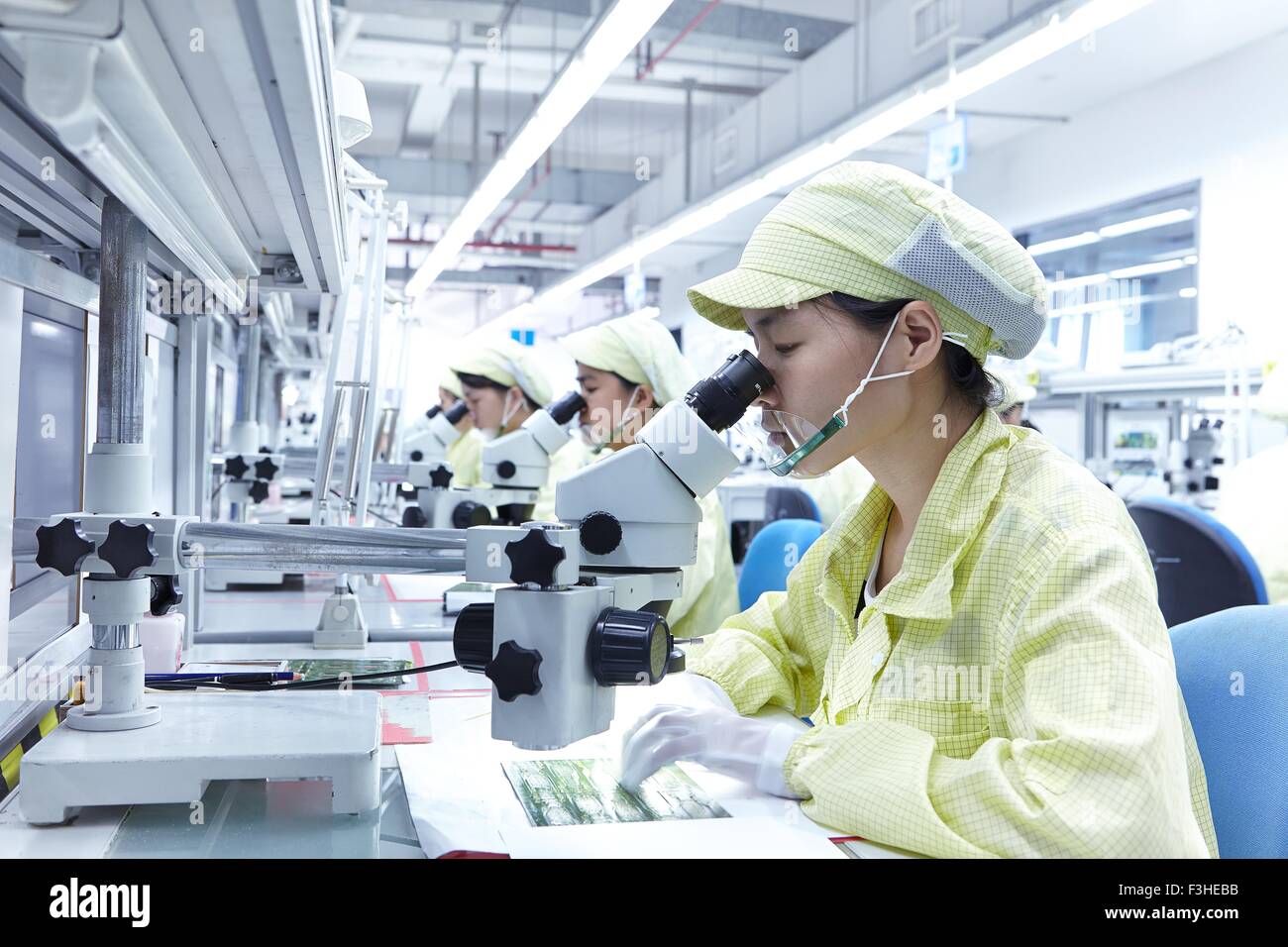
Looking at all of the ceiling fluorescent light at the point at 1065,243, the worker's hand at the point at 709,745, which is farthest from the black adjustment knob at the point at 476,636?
the ceiling fluorescent light at the point at 1065,243

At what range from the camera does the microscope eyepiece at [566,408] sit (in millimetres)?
2820

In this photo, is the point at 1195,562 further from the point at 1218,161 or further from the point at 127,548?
the point at 1218,161

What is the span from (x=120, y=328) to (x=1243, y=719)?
48.9 inches

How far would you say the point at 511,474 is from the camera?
111 inches

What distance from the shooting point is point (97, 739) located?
100 centimetres

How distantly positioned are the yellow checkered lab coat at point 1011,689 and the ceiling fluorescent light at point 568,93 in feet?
6.93

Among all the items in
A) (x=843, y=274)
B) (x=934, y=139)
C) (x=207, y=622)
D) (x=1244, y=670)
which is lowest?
(x=207, y=622)

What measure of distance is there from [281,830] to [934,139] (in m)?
5.24

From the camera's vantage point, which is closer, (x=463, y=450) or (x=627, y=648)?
(x=627, y=648)

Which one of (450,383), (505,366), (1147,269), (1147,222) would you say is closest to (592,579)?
(505,366)

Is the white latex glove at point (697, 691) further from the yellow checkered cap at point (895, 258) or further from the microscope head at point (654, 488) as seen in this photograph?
the yellow checkered cap at point (895, 258)

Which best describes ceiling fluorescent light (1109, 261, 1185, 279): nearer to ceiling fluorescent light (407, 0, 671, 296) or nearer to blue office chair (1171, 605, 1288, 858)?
ceiling fluorescent light (407, 0, 671, 296)
